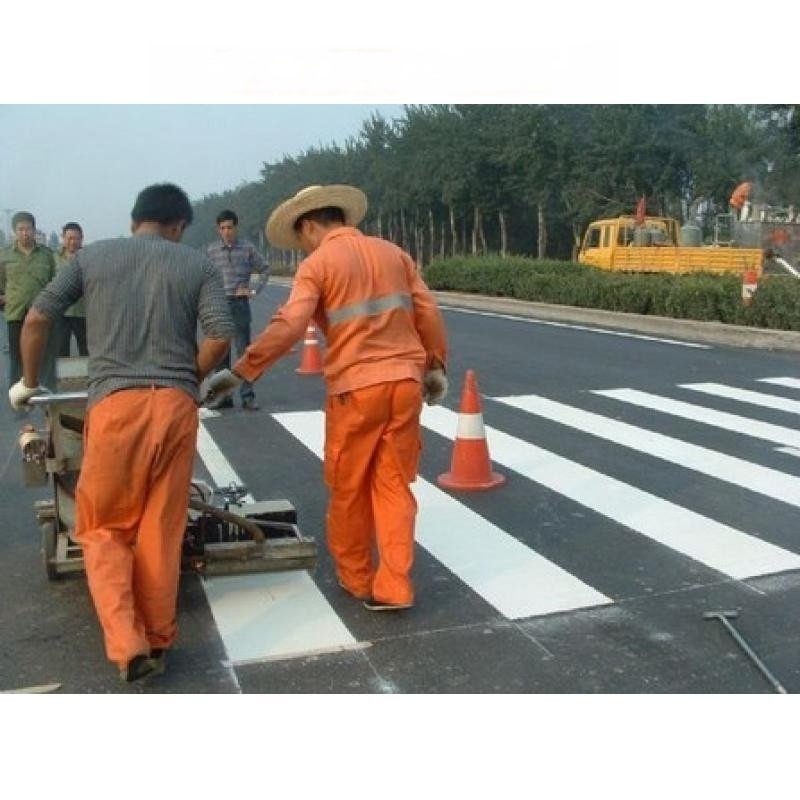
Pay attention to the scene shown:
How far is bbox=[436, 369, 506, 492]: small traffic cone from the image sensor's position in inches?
240

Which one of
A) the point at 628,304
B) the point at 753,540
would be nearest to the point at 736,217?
the point at 628,304

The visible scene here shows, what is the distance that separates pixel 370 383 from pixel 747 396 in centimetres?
651

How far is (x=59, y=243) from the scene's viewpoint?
32.9 ft

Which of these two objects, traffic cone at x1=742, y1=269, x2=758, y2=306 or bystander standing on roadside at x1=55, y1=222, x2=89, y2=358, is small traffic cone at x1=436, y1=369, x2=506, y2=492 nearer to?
bystander standing on roadside at x1=55, y1=222, x2=89, y2=358

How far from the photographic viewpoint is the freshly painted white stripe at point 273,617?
372cm

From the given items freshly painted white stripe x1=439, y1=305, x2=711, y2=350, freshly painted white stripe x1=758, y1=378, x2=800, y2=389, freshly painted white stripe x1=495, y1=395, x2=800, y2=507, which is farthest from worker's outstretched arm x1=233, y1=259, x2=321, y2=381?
freshly painted white stripe x1=439, y1=305, x2=711, y2=350

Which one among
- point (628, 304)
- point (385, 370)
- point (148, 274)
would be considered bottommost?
point (628, 304)

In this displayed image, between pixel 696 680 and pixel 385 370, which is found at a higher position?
pixel 385 370

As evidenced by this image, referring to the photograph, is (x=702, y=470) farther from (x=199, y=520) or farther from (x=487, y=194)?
(x=487, y=194)

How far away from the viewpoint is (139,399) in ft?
11.5

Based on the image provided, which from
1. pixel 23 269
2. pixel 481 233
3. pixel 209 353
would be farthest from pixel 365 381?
pixel 481 233

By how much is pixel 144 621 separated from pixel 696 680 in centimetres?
194

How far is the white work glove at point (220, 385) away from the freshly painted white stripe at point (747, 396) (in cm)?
633

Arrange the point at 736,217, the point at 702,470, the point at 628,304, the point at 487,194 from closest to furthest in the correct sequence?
the point at 702,470 → the point at 628,304 → the point at 736,217 → the point at 487,194
